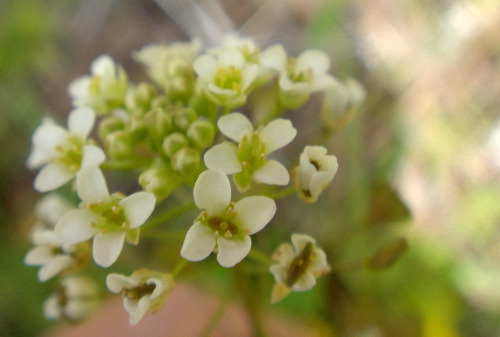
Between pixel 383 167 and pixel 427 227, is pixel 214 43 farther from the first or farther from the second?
pixel 427 227

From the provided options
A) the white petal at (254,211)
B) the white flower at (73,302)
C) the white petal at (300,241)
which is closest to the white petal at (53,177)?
the white flower at (73,302)

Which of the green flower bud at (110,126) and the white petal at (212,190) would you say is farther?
the green flower bud at (110,126)

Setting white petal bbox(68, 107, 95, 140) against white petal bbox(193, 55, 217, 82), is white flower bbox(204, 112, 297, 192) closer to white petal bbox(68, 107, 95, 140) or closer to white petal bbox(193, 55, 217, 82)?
white petal bbox(193, 55, 217, 82)

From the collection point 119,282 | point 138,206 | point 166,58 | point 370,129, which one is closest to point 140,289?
point 119,282

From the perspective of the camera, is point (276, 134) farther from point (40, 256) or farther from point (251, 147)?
point (40, 256)

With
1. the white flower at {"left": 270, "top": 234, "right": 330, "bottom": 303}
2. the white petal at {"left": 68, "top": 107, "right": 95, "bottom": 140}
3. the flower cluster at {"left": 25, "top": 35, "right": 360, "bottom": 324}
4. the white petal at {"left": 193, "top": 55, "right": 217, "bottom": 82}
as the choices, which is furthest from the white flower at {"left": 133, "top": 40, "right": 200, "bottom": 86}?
the white flower at {"left": 270, "top": 234, "right": 330, "bottom": 303}

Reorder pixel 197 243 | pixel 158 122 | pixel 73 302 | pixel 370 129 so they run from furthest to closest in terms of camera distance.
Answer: pixel 370 129
pixel 73 302
pixel 158 122
pixel 197 243

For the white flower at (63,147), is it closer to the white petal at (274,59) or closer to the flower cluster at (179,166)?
the flower cluster at (179,166)
